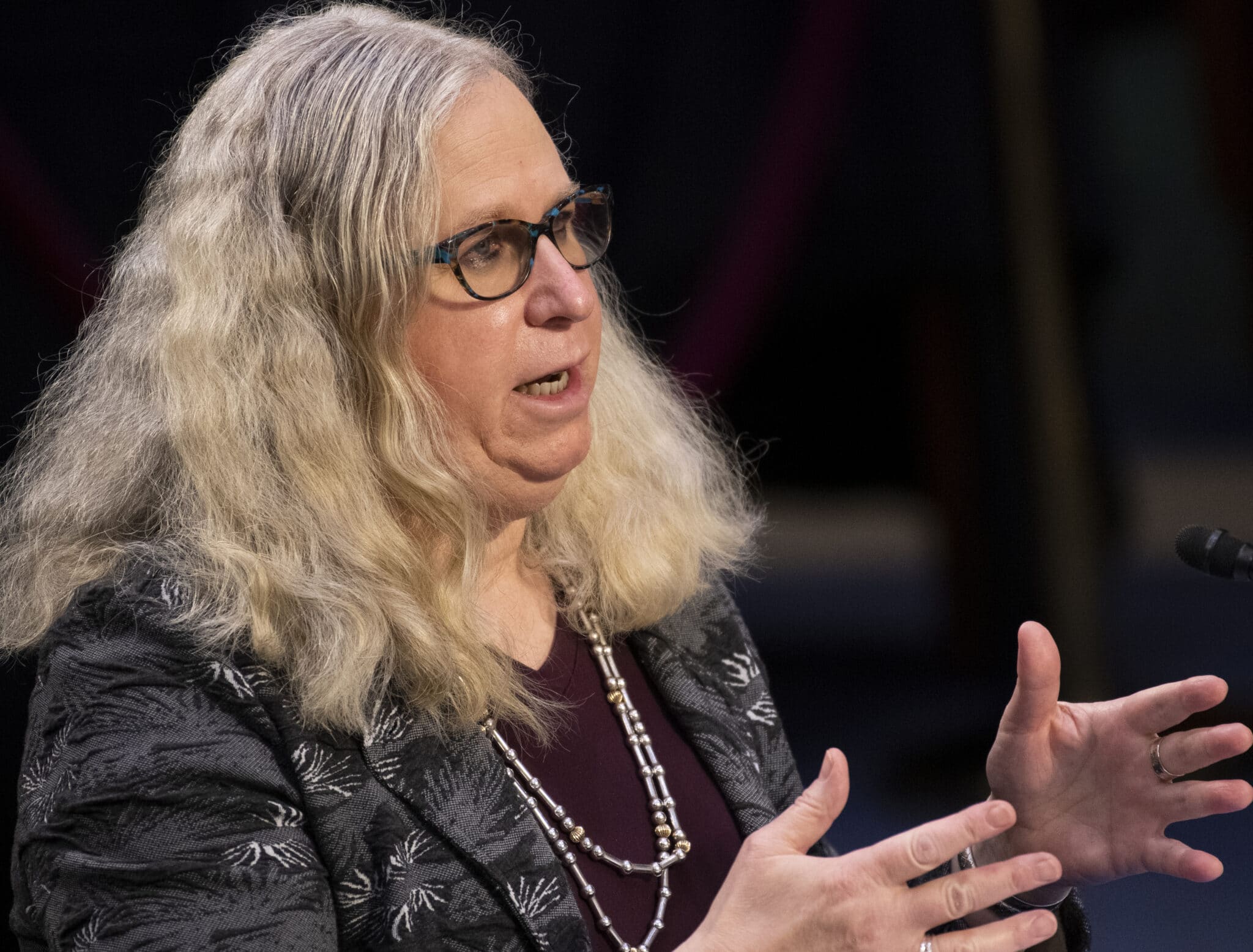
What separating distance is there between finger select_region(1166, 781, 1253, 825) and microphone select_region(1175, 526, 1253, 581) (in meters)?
0.21

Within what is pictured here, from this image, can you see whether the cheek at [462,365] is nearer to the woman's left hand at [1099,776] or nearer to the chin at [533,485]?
the chin at [533,485]

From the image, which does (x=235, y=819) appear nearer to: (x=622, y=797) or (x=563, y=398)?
(x=622, y=797)

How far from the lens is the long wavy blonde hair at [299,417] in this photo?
1159 millimetres

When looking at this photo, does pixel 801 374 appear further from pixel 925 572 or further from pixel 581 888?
pixel 581 888

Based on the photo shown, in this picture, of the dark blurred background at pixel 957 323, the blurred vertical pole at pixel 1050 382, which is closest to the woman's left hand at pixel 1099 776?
the dark blurred background at pixel 957 323

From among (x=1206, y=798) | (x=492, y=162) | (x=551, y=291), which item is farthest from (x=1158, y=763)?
(x=492, y=162)

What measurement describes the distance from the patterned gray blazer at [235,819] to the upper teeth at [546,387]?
0.35 metres

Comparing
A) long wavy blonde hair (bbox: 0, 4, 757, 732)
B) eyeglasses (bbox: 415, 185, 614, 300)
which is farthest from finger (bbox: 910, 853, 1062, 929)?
eyeglasses (bbox: 415, 185, 614, 300)

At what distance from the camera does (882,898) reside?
93 cm

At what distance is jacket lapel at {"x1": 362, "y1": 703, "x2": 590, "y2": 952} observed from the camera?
1123 millimetres

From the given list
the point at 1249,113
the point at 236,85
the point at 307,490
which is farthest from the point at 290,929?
the point at 1249,113

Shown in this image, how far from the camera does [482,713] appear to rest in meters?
1.20

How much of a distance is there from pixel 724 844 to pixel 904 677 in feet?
5.63

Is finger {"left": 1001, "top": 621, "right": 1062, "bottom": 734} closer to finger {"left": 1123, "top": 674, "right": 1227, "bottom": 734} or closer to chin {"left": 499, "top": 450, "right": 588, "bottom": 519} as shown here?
finger {"left": 1123, "top": 674, "right": 1227, "bottom": 734}
